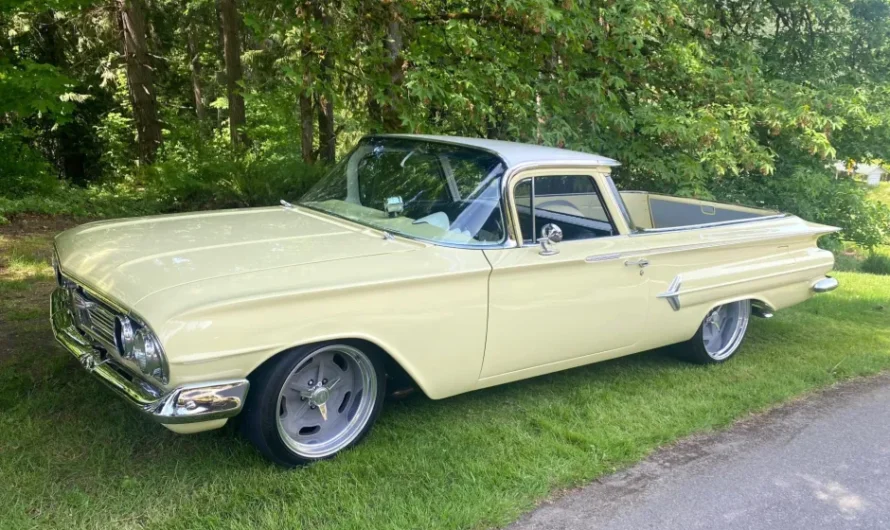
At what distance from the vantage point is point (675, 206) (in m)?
6.04

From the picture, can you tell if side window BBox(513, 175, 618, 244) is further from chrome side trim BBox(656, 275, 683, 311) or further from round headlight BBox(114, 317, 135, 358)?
round headlight BBox(114, 317, 135, 358)

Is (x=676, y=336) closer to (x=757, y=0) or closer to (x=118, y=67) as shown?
(x=757, y=0)

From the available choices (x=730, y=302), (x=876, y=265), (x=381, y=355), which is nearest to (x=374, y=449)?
(x=381, y=355)

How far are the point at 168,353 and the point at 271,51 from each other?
45.9 ft

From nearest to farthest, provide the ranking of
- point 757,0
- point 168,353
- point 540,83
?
1. point 168,353
2. point 540,83
3. point 757,0

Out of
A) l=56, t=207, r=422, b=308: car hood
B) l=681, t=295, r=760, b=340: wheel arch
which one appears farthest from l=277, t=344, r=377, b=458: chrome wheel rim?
l=681, t=295, r=760, b=340: wheel arch

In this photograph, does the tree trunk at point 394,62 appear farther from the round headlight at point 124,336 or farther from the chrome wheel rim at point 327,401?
the round headlight at point 124,336

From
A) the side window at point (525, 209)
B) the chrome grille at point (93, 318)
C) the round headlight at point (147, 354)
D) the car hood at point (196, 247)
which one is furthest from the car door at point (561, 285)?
the chrome grille at point (93, 318)

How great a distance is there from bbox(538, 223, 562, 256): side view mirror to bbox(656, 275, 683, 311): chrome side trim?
→ 1.10 metres

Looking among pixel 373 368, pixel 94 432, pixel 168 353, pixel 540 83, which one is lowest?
pixel 94 432

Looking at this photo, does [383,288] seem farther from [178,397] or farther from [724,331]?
[724,331]

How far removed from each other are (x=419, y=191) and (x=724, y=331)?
2801 mm

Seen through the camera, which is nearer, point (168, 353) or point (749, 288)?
point (168, 353)

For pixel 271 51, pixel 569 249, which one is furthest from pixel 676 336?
pixel 271 51
